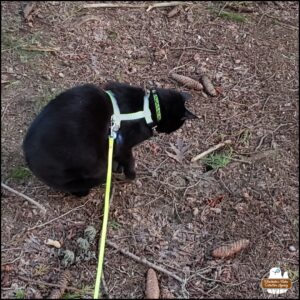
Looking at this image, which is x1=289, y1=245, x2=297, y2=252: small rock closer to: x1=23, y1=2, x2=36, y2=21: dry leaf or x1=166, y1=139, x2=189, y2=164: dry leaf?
x1=166, y1=139, x2=189, y2=164: dry leaf

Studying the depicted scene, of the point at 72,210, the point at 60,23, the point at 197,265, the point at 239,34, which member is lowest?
the point at 197,265

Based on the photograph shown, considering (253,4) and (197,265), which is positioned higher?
(253,4)

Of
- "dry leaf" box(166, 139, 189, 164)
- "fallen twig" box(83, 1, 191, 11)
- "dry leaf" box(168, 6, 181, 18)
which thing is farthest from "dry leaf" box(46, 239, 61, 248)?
"dry leaf" box(168, 6, 181, 18)

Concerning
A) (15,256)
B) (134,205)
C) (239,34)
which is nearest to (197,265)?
(134,205)

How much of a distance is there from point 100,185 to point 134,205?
0.26m

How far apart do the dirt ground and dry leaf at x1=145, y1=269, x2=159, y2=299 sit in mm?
46

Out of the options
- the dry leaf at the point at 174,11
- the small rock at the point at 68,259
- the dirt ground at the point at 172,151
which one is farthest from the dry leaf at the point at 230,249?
the dry leaf at the point at 174,11

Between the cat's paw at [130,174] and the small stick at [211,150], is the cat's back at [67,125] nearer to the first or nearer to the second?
the cat's paw at [130,174]

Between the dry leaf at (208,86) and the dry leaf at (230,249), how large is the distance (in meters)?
1.27

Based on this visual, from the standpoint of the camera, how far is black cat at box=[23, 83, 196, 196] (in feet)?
7.85

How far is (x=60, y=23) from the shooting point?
145 inches

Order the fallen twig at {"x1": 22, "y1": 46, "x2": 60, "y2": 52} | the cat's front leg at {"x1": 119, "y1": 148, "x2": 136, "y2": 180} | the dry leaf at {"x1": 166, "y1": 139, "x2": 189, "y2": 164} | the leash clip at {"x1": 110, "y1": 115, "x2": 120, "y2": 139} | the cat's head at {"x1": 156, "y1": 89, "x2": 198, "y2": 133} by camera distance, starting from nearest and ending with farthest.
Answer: the leash clip at {"x1": 110, "y1": 115, "x2": 120, "y2": 139} → the cat's front leg at {"x1": 119, "y1": 148, "x2": 136, "y2": 180} → the cat's head at {"x1": 156, "y1": 89, "x2": 198, "y2": 133} → the dry leaf at {"x1": 166, "y1": 139, "x2": 189, "y2": 164} → the fallen twig at {"x1": 22, "y1": 46, "x2": 60, "y2": 52}

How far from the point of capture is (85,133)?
8.07 feet

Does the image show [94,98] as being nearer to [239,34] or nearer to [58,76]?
[58,76]
